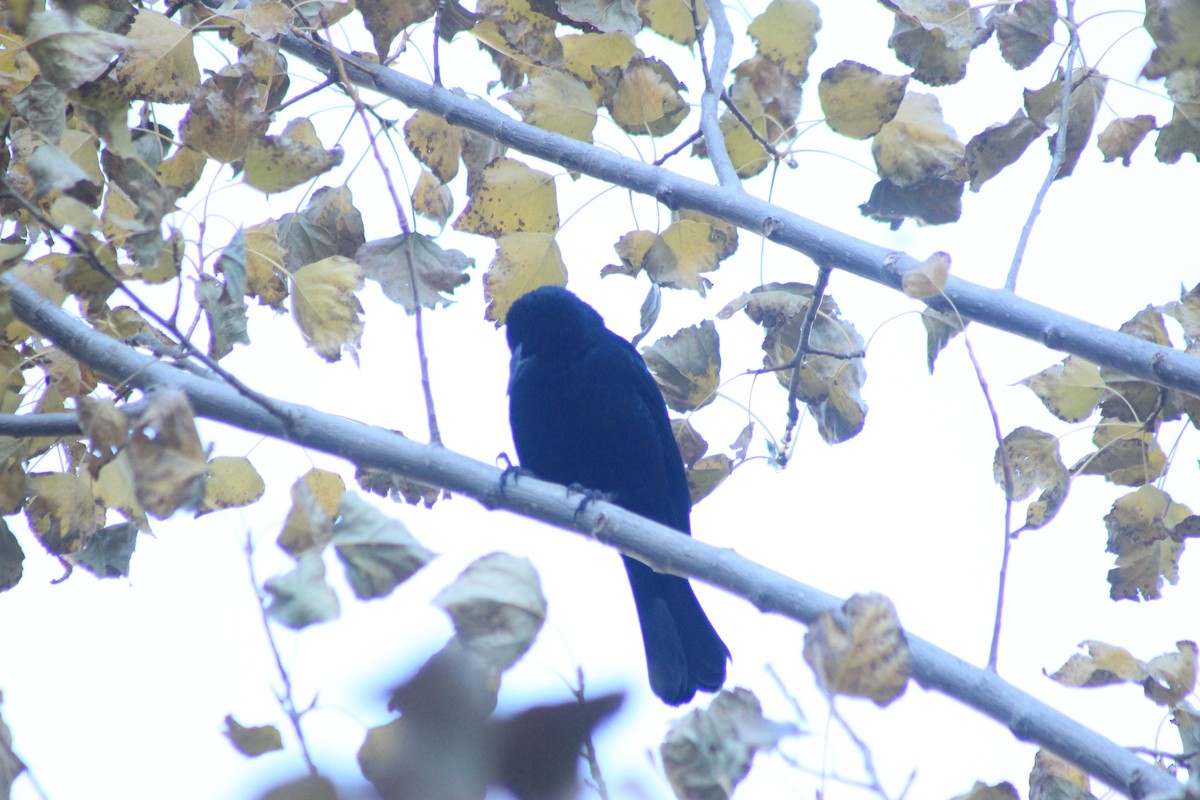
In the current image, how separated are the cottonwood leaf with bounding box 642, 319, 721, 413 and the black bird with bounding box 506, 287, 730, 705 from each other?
0.95 meters

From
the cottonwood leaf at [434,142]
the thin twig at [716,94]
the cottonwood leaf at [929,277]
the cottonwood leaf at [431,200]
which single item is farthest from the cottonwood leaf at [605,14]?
the cottonwood leaf at [929,277]

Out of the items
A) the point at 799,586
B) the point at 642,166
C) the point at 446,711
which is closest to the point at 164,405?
the point at 446,711

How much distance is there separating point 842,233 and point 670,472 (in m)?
1.67

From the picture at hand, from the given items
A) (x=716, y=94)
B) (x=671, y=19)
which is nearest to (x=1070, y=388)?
(x=716, y=94)

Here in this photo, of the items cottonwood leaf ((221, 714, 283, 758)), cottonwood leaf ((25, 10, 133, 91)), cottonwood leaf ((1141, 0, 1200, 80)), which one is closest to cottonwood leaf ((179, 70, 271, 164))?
cottonwood leaf ((25, 10, 133, 91))

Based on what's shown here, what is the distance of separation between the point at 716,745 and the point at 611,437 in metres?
2.53

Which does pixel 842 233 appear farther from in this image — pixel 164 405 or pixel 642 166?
pixel 164 405

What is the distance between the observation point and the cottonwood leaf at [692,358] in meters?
2.61

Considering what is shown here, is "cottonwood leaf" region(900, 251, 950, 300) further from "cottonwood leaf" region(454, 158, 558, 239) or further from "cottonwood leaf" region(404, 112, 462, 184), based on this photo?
"cottonwood leaf" region(404, 112, 462, 184)

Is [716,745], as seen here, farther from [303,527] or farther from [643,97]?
[643,97]

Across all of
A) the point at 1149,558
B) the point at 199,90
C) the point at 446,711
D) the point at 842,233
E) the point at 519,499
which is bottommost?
the point at 446,711

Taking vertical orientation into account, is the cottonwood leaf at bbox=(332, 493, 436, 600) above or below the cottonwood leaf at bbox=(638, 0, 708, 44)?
below

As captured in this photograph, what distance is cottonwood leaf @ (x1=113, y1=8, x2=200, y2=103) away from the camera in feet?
7.18

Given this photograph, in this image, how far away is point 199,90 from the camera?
200 cm
